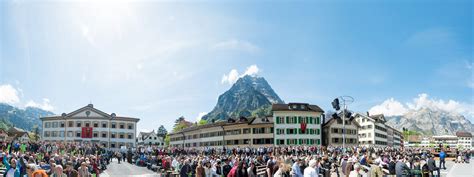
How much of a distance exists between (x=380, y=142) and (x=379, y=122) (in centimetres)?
569

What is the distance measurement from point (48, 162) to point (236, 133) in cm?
4984

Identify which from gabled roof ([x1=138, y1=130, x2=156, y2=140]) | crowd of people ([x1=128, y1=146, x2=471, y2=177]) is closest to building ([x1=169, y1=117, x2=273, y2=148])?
crowd of people ([x1=128, y1=146, x2=471, y2=177])

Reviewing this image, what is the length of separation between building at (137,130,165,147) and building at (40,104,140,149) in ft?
198

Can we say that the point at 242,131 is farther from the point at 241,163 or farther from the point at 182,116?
the point at 182,116

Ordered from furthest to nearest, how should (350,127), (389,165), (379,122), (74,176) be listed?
(379,122), (350,127), (389,165), (74,176)

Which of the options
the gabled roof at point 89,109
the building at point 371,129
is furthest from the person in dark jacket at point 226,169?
the building at point 371,129

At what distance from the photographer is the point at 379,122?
11062cm

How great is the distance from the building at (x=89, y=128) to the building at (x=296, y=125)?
36595mm

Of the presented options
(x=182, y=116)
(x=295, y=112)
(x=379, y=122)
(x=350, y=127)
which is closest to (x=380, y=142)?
(x=379, y=122)

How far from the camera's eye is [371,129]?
106250 mm

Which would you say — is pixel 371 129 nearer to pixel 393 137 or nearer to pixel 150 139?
pixel 393 137

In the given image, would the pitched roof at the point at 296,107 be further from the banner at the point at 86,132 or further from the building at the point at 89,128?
the banner at the point at 86,132

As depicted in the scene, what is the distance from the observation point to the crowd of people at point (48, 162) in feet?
42.0

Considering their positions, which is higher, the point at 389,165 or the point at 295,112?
the point at 295,112
